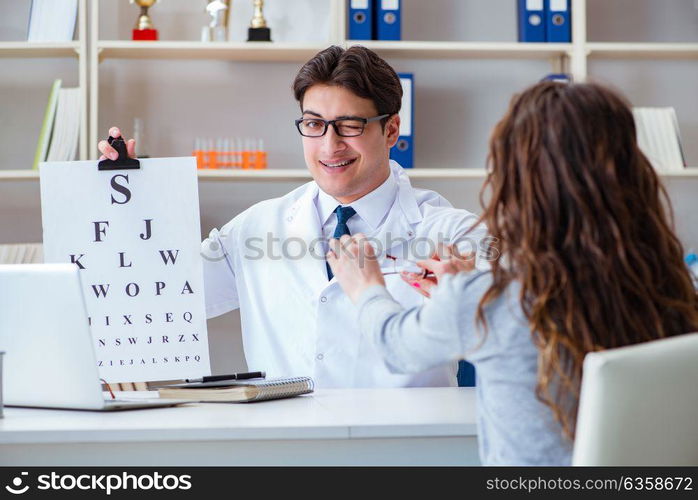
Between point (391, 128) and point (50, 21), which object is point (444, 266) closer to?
point (391, 128)

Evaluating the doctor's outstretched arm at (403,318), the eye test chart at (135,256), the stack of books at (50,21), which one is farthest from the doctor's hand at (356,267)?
the stack of books at (50,21)

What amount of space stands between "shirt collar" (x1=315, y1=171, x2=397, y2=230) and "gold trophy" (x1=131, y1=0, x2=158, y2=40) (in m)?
1.18

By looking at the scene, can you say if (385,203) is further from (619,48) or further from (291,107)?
(619,48)

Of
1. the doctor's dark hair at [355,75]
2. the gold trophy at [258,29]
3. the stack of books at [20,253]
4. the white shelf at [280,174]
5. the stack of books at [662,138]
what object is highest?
the gold trophy at [258,29]

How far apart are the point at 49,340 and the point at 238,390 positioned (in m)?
0.35

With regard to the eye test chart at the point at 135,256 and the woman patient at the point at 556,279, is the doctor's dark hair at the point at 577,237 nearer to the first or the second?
the woman patient at the point at 556,279

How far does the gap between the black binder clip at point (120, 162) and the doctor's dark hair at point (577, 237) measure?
1.02m

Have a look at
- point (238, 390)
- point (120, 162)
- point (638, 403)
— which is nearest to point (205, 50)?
point (120, 162)

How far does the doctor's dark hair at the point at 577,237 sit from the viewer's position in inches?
44.3

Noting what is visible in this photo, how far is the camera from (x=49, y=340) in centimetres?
145

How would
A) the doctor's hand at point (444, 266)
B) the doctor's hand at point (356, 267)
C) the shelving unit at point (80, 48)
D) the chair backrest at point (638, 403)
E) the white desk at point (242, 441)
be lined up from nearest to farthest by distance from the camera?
the chair backrest at point (638, 403), the white desk at point (242, 441), the doctor's hand at point (356, 267), the doctor's hand at point (444, 266), the shelving unit at point (80, 48)

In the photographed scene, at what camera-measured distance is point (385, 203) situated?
225 cm

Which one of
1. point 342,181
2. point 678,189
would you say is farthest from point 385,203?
point 678,189

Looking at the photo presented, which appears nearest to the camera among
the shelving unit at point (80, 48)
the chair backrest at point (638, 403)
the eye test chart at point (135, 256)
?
the chair backrest at point (638, 403)
